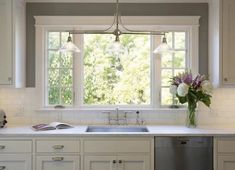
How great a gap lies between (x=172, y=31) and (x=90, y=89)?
128 cm

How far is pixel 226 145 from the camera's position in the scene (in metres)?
3.00

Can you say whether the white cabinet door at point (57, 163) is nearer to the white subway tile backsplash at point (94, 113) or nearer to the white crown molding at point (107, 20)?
the white subway tile backsplash at point (94, 113)

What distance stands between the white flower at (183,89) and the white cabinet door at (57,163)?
1.32 metres

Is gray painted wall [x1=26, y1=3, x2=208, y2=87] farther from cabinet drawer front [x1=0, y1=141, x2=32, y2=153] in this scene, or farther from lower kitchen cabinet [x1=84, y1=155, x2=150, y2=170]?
lower kitchen cabinet [x1=84, y1=155, x2=150, y2=170]

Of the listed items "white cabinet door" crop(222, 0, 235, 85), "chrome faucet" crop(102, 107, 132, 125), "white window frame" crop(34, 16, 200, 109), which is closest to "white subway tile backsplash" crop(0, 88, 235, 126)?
"chrome faucet" crop(102, 107, 132, 125)

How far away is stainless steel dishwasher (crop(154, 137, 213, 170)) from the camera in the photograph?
299 cm

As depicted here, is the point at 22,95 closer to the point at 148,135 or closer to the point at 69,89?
the point at 69,89

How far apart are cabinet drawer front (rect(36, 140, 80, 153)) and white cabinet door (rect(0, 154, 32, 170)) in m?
0.16

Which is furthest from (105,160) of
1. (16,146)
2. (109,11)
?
(109,11)

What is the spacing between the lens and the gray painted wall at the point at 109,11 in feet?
11.9

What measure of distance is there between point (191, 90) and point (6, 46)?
2.15 metres

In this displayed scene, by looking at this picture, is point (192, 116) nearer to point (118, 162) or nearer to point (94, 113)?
point (118, 162)

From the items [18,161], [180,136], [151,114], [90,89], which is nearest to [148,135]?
[180,136]

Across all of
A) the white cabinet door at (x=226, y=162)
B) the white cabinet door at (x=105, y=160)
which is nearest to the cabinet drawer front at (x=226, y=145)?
the white cabinet door at (x=226, y=162)
